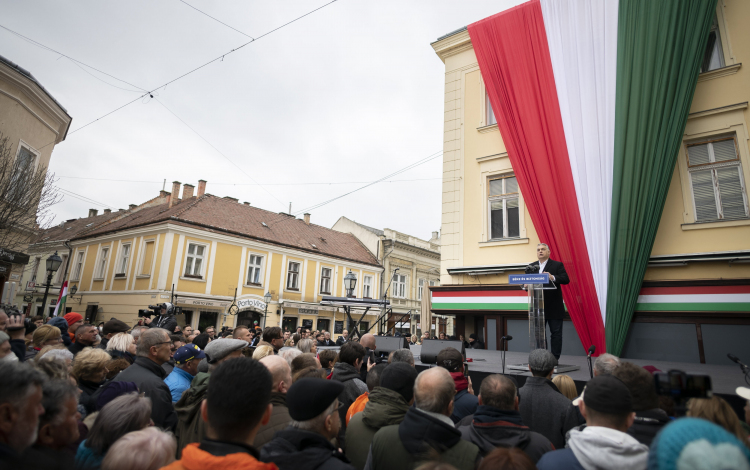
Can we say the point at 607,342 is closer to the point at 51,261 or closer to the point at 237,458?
the point at 237,458

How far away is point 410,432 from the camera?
2.17 metres

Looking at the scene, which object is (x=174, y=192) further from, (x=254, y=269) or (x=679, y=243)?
(x=679, y=243)

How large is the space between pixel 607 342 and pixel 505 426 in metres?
5.66

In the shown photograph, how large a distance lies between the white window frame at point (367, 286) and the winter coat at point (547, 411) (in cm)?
2786

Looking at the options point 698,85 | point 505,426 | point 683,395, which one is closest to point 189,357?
point 505,426

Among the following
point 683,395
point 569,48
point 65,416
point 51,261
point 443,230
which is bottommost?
point 65,416

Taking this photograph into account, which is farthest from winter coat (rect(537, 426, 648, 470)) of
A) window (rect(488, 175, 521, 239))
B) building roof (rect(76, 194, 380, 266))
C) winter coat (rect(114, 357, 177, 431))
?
building roof (rect(76, 194, 380, 266))

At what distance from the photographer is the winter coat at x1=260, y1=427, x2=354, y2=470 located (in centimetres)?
192

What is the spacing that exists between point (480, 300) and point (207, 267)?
17.4 metres

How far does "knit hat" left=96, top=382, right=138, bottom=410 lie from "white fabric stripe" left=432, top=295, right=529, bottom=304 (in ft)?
25.1

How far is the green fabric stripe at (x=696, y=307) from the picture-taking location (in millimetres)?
6527

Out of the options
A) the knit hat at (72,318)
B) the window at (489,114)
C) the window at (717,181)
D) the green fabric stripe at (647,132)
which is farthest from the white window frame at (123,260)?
the window at (717,181)

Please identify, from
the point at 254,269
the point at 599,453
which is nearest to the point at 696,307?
the point at 599,453

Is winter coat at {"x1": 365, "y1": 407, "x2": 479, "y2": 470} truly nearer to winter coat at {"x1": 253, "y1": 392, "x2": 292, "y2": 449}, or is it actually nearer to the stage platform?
winter coat at {"x1": 253, "y1": 392, "x2": 292, "y2": 449}
